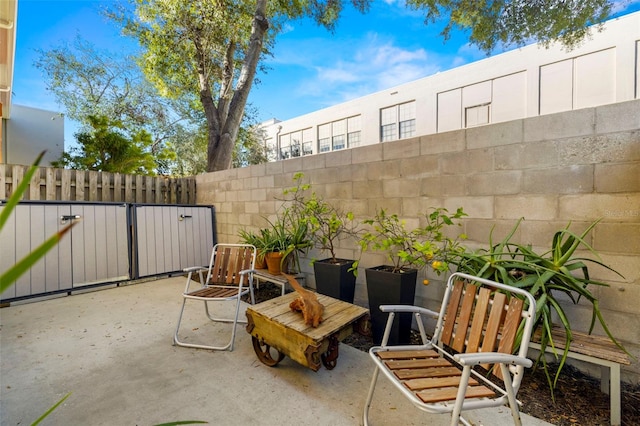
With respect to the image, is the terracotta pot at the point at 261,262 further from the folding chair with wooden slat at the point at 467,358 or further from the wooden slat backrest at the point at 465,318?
the wooden slat backrest at the point at 465,318

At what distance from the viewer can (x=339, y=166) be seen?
3.65 m

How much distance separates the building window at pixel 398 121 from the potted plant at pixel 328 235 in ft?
34.3

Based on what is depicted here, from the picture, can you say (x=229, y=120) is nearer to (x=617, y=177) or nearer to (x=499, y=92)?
(x=617, y=177)

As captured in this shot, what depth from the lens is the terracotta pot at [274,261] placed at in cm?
375

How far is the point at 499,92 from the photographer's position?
10.5 metres

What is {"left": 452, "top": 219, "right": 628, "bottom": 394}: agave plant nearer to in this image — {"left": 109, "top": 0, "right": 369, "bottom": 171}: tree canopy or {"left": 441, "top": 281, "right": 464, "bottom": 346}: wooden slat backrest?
{"left": 441, "top": 281, "right": 464, "bottom": 346}: wooden slat backrest

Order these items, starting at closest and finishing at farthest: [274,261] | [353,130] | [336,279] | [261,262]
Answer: [336,279], [274,261], [261,262], [353,130]

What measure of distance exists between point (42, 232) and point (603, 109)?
591 cm

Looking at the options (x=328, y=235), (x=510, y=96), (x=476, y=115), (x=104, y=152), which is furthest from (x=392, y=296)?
(x=476, y=115)

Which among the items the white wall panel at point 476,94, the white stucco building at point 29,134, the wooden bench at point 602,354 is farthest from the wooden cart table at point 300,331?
the white wall panel at point 476,94

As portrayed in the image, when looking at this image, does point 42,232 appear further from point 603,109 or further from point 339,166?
point 603,109

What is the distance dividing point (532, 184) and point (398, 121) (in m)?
11.9

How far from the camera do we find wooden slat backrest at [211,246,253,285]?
10.5 ft

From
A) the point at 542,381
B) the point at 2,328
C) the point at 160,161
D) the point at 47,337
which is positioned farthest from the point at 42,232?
the point at 160,161
